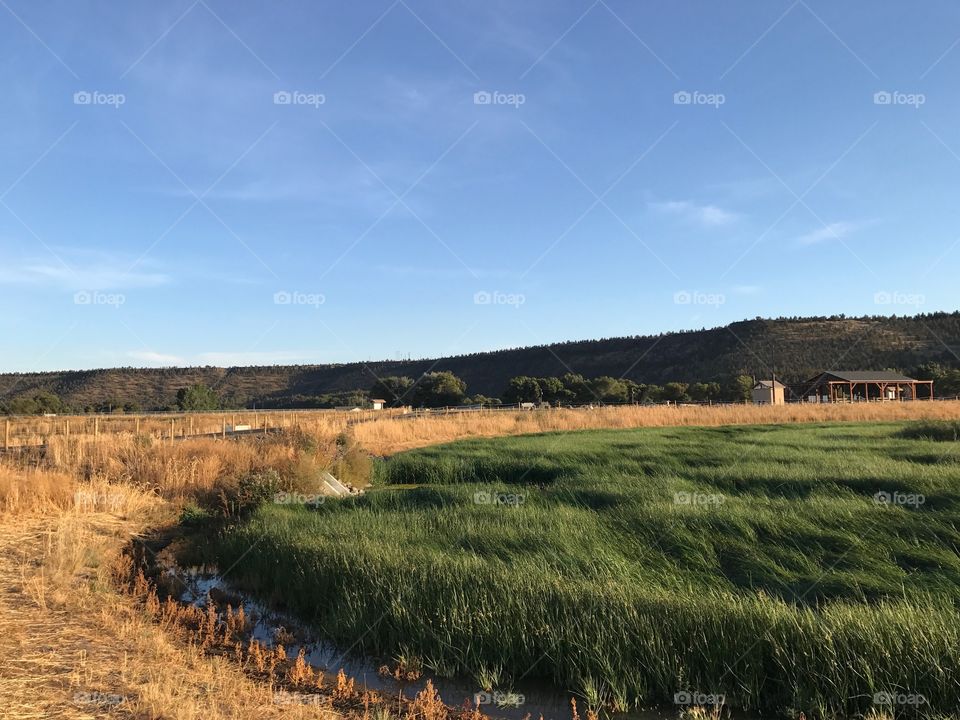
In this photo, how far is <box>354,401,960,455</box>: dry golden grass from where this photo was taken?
34.1 m

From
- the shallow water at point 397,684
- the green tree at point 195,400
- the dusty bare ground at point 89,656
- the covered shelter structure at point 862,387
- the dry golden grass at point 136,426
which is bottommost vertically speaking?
the shallow water at point 397,684

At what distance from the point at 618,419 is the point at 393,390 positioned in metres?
60.6

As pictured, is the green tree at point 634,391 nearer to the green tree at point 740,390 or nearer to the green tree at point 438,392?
the green tree at point 740,390

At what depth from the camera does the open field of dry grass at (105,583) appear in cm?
532

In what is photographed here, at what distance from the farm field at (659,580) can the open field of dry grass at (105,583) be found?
5.46 ft

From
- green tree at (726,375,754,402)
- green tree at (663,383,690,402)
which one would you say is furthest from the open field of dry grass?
green tree at (663,383,690,402)

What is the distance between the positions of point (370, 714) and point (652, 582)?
13.8 ft

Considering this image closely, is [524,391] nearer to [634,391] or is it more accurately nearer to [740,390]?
[634,391]

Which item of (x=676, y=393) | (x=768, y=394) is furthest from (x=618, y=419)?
(x=676, y=393)

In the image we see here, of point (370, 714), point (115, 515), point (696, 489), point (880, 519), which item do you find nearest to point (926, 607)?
point (880, 519)

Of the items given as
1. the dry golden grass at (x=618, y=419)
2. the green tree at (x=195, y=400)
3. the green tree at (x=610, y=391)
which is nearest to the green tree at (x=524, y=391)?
the green tree at (x=610, y=391)

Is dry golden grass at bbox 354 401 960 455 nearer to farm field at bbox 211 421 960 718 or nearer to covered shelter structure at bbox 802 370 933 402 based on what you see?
farm field at bbox 211 421 960 718

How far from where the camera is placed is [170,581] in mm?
10148

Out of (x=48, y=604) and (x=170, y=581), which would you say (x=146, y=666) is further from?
(x=170, y=581)
